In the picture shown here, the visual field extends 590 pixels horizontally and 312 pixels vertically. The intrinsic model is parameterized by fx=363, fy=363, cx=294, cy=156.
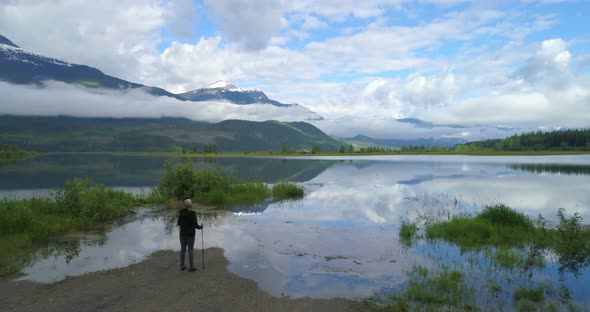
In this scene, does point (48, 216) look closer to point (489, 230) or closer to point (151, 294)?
point (151, 294)

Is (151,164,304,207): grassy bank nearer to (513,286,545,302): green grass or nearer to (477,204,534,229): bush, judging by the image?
(477,204,534,229): bush

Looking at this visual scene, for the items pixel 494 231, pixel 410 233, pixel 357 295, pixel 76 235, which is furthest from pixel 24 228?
pixel 494 231

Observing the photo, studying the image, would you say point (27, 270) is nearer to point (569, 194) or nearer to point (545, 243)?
point (545, 243)

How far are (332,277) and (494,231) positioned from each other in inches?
485

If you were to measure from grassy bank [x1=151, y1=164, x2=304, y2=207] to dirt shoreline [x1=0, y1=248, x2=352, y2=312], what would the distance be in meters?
21.3

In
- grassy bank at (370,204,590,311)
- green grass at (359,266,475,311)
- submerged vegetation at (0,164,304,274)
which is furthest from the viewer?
submerged vegetation at (0,164,304,274)

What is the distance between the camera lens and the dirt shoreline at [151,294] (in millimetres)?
11867

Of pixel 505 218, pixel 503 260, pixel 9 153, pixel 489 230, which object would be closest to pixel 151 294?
pixel 503 260

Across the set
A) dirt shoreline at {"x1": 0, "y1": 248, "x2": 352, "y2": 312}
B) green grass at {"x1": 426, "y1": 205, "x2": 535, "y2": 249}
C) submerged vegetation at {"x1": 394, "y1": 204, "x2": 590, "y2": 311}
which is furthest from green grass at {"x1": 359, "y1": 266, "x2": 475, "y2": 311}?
green grass at {"x1": 426, "y1": 205, "x2": 535, "y2": 249}

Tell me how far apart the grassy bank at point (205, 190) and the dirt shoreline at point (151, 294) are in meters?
21.3

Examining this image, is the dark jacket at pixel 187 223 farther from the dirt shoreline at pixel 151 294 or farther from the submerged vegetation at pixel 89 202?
the submerged vegetation at pixel 89 202

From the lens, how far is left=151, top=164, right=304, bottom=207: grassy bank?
3784 cm

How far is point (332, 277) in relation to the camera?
50.0 feet

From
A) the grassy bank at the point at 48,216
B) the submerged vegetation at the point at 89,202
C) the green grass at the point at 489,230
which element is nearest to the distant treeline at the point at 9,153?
the submerged vegetation at the point at 89,202
